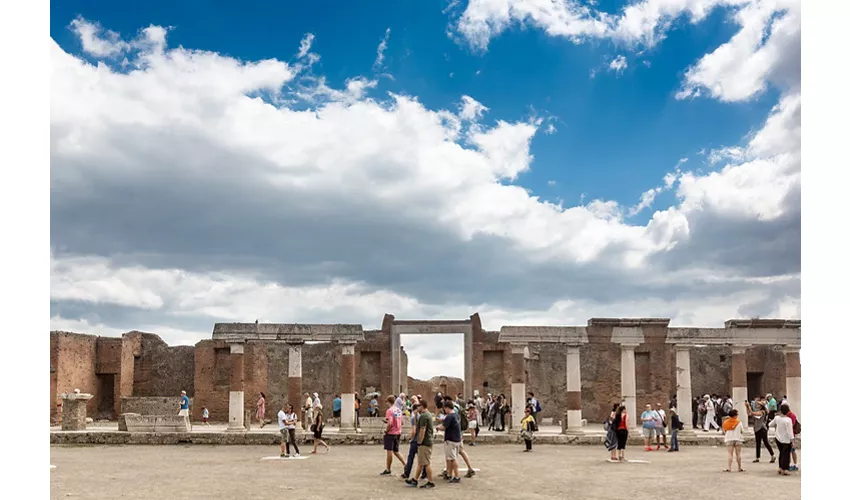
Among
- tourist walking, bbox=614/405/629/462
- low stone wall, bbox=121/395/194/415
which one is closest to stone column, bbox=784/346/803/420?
tourist walking, bbox=614/405/629/462

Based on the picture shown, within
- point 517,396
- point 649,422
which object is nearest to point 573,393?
point 517,396

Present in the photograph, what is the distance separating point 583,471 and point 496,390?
593 inches

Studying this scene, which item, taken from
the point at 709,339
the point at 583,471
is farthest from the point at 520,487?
the point at 709,339

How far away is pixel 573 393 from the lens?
24.9 meters

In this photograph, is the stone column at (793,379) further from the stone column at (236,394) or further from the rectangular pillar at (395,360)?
the stone column at (236,394)

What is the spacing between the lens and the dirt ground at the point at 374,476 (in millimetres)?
12953

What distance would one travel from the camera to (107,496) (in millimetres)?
12641

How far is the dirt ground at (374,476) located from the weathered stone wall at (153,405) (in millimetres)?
8863

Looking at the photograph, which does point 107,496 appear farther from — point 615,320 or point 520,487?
point 615,320

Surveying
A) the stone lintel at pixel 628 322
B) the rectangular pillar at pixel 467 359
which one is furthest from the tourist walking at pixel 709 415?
the rectangular pillar at pixel 467 359

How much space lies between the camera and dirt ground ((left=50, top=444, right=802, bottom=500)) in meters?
13.0
